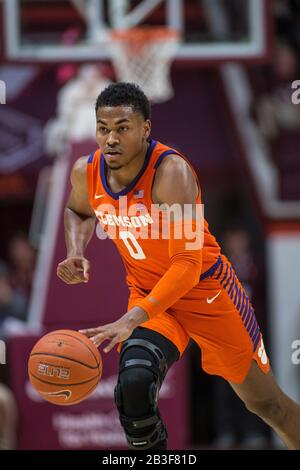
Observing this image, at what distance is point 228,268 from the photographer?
19.6ft

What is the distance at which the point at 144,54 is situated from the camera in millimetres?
9750

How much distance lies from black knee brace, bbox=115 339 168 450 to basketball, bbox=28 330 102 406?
17 centimetres

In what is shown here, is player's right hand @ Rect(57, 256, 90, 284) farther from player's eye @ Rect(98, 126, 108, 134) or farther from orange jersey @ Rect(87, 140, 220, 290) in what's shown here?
player's eye @ Rect(98, 126, 108, 134)

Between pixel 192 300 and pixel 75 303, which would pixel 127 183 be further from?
pixel 75 303

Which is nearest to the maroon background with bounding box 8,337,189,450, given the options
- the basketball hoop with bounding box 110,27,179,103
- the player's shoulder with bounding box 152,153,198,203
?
the basketball hoop with bounding box 110,27,179,103

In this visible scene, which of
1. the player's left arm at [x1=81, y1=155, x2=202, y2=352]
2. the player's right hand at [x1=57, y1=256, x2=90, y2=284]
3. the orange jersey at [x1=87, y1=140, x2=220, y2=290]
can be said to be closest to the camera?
the player's left arm at [x1=81, y1=155, x2=202, y2=352]

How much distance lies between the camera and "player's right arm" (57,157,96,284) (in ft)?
18.9

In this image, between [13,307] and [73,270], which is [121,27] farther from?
[73,270]

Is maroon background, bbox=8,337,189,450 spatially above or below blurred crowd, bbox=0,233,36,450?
below

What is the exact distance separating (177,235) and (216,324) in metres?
0.59

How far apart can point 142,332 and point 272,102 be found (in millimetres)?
6747

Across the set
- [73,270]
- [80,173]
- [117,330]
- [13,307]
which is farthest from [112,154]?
[13,307]

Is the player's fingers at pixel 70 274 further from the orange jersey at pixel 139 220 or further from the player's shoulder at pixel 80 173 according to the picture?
the player's shoulder at pixel 80 173

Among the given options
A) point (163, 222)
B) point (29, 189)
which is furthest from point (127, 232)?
point (29, 189)
